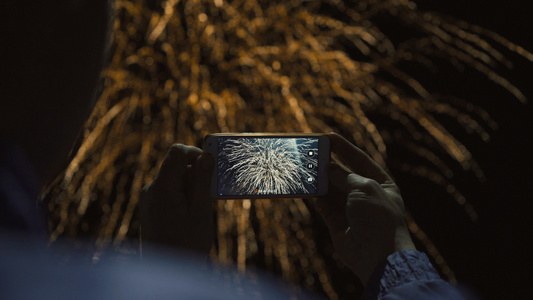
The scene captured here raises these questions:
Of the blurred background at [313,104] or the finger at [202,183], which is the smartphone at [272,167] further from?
the blurred background at [313,104]

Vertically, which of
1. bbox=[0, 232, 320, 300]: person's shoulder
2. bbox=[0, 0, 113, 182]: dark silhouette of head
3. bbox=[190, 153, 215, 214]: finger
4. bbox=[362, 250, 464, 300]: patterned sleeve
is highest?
bbox=[0, 0, 113, 182]: dark silhouette of head

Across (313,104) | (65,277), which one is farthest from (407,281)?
(313,104)

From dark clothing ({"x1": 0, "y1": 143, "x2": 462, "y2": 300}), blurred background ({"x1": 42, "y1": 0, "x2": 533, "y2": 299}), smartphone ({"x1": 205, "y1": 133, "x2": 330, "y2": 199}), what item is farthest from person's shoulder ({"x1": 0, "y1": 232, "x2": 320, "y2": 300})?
blurred background ({"x1": 42, "y1": 0, "x2": 533, "y2": 299})

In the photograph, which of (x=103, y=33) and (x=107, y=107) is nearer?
(x=103, y=33)

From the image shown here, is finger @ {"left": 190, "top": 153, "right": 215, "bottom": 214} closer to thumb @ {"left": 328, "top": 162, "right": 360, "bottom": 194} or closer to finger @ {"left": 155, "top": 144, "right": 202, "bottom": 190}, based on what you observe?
finger @ {"left": 155, "top": 144, "right": 202, "bottom": 190}

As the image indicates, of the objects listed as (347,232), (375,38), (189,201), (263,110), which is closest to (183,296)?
(189,201)

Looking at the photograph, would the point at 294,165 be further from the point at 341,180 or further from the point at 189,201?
the point at 189,201
